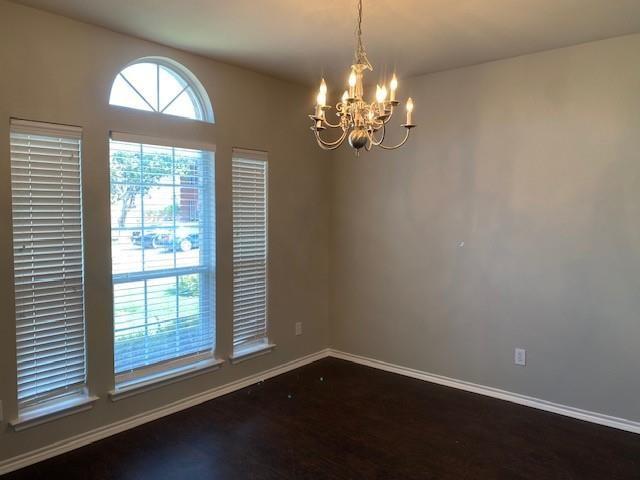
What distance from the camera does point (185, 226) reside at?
10.9 feet

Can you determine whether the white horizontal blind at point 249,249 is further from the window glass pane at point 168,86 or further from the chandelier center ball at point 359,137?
the chandelier center ball at point 359,137

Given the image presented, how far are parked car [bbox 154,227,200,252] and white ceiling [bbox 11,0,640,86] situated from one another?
1.28m

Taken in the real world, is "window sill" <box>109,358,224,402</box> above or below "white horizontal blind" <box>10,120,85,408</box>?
below

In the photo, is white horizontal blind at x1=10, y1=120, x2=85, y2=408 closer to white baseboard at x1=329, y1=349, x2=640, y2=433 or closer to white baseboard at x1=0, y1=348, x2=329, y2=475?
white baseboard at x1=0, y1=348, x2=329, y2=475

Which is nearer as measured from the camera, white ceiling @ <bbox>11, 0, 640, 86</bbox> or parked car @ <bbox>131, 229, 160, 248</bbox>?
white ceiling @ <bbox>11, 0, 640, 86</bbox>

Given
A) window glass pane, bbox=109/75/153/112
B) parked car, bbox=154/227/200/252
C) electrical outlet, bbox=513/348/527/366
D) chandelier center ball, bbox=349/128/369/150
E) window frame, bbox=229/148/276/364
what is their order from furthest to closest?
window frame, bbox=229/148/276/364 → electrical outlet, bbox=513/348/527/366 → parked car, bbox=154/227/200/252 → window glass pane, bbox=109/75/153/112 → chandelier center ball, bbox=349/128/369/150

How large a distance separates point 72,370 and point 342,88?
307 cm

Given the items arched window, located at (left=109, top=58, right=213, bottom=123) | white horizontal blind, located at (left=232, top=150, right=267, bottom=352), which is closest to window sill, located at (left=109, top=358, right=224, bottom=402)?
white horizontal blind, located at (left=232, top=150, right=267, bottom=352)

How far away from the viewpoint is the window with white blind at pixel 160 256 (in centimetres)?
298

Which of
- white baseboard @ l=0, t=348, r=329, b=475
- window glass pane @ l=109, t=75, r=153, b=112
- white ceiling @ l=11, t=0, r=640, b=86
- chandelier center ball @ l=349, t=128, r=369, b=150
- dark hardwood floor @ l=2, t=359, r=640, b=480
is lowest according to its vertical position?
dark hardwood floor @ l=2, t=359, r=640, b=480

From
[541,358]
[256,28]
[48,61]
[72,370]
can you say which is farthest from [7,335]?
[541,358]

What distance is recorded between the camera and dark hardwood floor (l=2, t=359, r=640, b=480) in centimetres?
252

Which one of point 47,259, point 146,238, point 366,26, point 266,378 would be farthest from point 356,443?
point 366,26

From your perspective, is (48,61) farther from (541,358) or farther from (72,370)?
(541,358)
